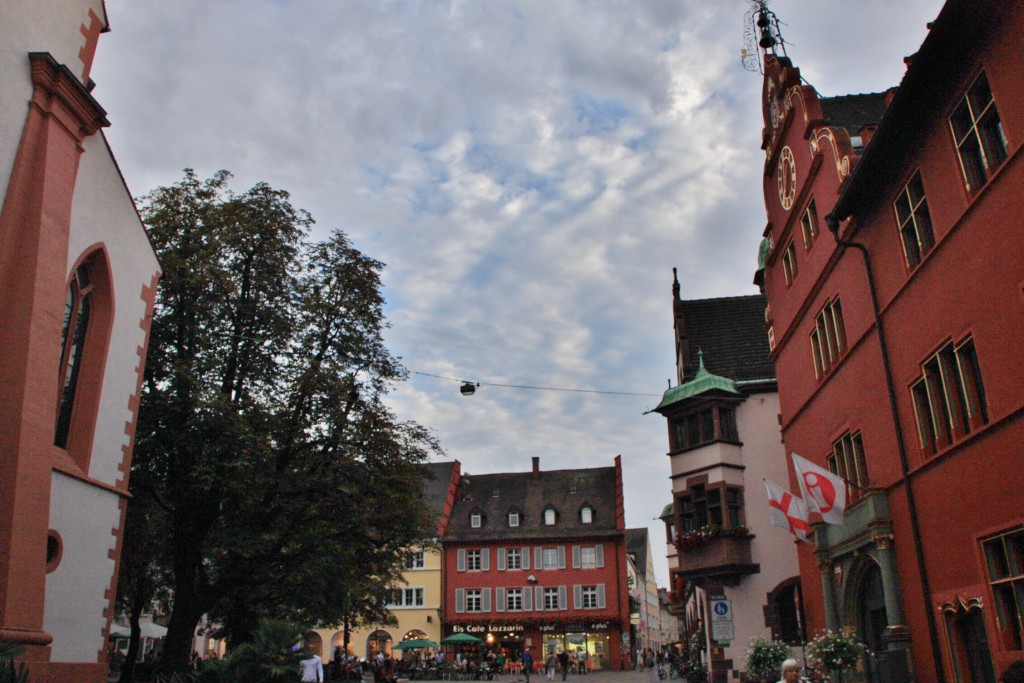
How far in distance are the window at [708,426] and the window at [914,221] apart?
14.2 m

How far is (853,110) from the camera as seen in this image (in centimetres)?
2242

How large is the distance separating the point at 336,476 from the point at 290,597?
416cm

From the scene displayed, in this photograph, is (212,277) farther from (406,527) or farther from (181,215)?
(406,527)

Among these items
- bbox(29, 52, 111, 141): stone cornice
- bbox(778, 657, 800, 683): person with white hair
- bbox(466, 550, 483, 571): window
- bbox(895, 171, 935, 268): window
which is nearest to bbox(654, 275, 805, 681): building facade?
bbox(895, 171, 935, 268): window

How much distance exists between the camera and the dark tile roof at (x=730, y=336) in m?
30.8

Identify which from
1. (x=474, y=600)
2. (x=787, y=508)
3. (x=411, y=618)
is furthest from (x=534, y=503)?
(x=787, y=508)

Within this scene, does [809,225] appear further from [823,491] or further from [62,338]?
[62,338]

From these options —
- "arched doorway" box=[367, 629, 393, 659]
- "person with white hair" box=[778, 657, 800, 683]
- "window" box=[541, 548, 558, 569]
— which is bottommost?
"person with white hair" box=[778, 657, 800, 683]

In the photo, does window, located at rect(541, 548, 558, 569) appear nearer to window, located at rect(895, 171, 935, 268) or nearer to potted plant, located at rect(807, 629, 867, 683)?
potted plant, located at rect(807, 629, 867, 683)

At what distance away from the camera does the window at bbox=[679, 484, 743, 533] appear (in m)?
27.3

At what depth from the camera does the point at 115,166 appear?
1739 cm

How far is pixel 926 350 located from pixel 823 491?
140 inches

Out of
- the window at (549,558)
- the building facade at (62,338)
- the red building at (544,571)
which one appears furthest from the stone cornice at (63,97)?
the window at (549,558)

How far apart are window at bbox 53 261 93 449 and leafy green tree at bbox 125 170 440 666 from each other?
5.09 meters
